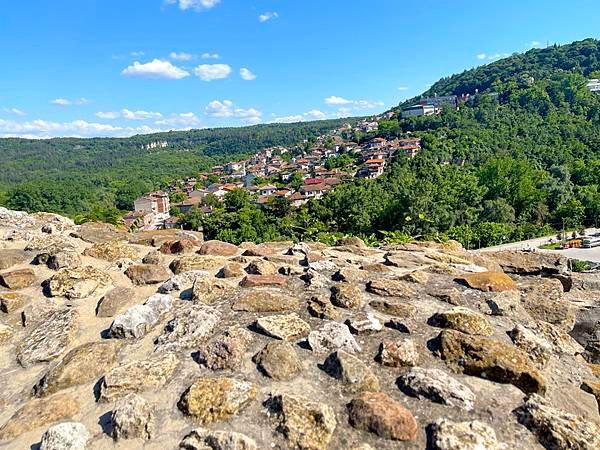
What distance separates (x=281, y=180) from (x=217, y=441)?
89.2 meters

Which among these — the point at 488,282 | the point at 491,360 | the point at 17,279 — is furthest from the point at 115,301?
the point at 488,282

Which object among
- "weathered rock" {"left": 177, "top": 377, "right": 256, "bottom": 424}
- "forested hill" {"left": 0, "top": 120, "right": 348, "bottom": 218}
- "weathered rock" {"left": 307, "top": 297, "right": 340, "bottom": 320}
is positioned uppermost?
"weathered rock" {"left": 307, "top": 297, "right": 340, "bottom": 320}

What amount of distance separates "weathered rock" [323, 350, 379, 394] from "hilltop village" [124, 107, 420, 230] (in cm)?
4728

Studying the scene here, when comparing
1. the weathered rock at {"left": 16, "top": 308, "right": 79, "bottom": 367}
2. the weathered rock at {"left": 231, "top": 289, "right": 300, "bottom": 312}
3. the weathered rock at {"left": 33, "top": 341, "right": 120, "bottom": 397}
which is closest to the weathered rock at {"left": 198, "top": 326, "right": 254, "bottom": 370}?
the weathered rock at {"left": 231, "top": 289, "right": 300, "bottom": 312}

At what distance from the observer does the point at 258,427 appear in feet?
11.4

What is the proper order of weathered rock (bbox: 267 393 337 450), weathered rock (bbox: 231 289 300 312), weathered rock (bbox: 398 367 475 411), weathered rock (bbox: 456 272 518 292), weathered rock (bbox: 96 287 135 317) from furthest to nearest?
weathered rock (bbox: 456 272 518 292) < weathered rock (bbox: 96 287 135 317) < weathered rock (bbox: 231 289 300 312) < weathered rock (bbox: 398 367 475 411) < weathered rock (bbox: 267 393 337 450)

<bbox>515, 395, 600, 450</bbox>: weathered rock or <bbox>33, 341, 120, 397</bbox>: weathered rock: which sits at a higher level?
<bbox>33, 341, 120, 397</bbox>: weathered rock

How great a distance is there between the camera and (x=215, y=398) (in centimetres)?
373

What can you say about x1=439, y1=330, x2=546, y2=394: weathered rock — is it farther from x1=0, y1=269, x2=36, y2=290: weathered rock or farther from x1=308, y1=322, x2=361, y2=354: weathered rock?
x1=0, y1=269, x2=36, y2=290: weathered rock

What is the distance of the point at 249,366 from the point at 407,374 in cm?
162

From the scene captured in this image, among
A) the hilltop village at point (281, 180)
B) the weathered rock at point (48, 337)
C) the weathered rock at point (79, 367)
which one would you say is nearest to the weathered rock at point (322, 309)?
the weathered rock at point (79, 367)

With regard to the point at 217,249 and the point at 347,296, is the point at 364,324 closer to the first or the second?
the point at 347,296

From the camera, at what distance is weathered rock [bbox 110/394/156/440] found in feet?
11.2

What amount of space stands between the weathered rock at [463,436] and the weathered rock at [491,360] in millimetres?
758
